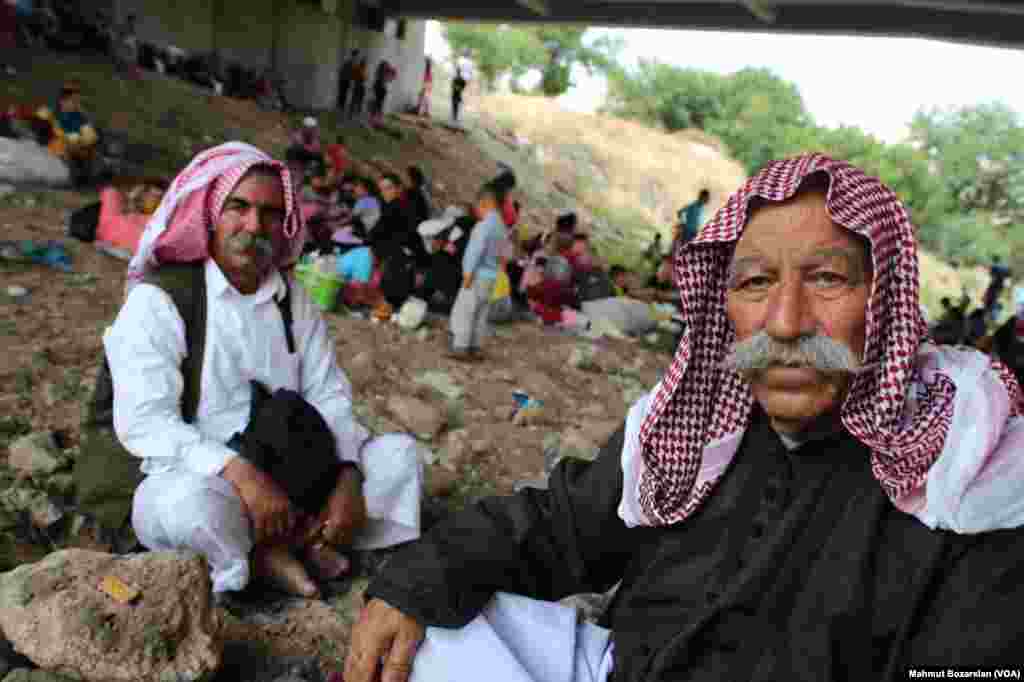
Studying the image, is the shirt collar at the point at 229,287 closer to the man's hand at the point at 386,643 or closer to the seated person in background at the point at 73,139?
the man's hand at the point at 386,643

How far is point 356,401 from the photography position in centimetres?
478

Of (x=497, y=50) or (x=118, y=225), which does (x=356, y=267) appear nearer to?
(x=118, y=225)

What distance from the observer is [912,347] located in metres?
1.38

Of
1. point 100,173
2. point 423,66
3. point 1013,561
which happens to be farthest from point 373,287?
point 423,66

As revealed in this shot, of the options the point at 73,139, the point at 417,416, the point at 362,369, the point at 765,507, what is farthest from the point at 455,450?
the point at 73,139

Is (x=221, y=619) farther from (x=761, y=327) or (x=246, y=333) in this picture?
(x=761, y=327)

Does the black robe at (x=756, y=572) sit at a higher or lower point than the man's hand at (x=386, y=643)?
higher

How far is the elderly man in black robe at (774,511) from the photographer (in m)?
1.25

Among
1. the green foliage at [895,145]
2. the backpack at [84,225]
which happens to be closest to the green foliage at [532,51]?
the green foliage at [895,145]

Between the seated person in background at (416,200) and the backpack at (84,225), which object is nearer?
the backpack at (84,225)

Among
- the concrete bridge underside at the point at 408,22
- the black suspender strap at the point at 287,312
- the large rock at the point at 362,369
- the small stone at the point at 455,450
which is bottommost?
the small stone at the point at 455,450

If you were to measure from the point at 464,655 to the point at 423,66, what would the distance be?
2264 centimetres

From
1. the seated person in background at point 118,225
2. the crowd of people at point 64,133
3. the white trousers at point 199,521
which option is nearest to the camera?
the white trousers at point 199,521

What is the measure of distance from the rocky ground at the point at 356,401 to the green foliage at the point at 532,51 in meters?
32.1
